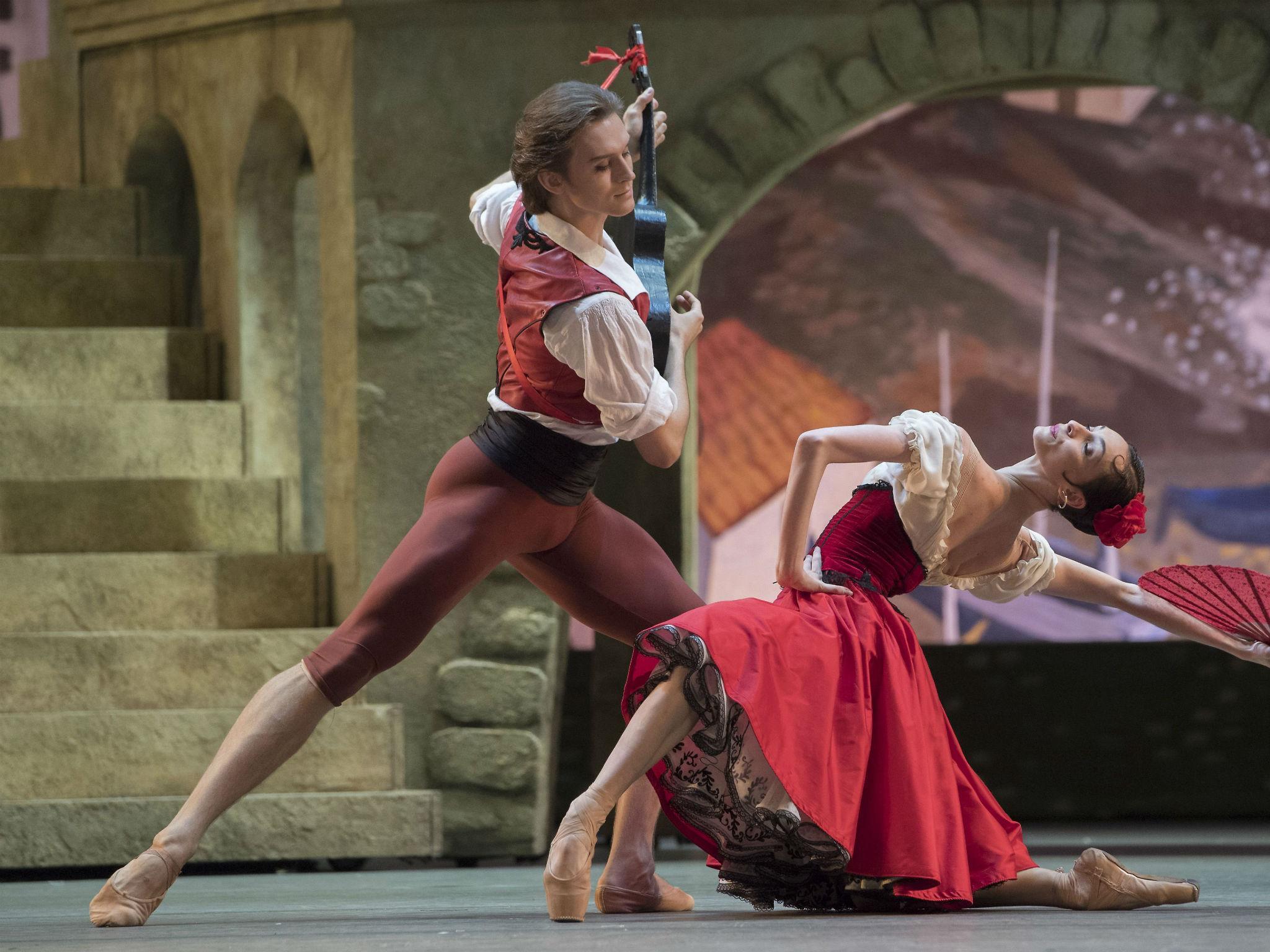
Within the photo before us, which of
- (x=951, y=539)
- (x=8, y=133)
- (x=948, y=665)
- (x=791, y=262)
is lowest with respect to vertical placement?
(x=948, y=665)

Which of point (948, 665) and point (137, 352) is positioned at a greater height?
point (137, 352)

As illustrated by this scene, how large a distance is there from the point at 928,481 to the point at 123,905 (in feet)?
5.30

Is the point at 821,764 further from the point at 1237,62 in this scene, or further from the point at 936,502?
the point at 1237,62

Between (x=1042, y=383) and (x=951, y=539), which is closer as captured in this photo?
(x=951, y=539)

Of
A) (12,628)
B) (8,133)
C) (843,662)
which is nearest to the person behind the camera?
(843,662)

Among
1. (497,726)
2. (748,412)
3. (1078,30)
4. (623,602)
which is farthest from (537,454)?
(748,412)

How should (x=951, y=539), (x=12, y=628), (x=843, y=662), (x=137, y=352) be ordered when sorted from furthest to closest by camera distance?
(x=137, y=352), (x=12, y=628), (x=951, y=539), (x=843, y=662)

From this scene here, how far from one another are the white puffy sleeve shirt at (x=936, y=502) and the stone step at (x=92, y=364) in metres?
3.18

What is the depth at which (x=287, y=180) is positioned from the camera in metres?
6.14

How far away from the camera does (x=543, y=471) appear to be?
325 cm

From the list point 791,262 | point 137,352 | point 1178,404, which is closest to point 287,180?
point 137,352

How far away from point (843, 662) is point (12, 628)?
306 centimetres

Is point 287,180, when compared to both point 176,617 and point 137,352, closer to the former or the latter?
point 137,352

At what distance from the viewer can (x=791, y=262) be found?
8.11 meters
